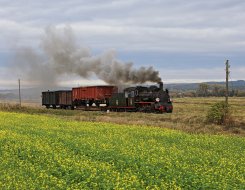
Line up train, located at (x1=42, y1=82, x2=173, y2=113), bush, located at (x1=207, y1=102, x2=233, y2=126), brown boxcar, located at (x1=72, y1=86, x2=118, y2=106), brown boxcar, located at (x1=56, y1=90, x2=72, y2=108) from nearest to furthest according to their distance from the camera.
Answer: bush, located at (x1=207, y1=102, x2=233, y2=126) → train, located at (x1=42, y1=82, x2=173, y2=113) → brown boxcar, located at (x1=72, y1=86, x2=118, y2=106) → brown boxcar, located at (x1=56, y1=90, x2=72, y2=108)

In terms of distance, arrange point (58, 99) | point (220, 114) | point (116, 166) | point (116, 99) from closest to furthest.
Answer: point (116, 166), point (220, 114), point (116, 99), point (58, 99)

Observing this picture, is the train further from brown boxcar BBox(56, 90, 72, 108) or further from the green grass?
the green grass

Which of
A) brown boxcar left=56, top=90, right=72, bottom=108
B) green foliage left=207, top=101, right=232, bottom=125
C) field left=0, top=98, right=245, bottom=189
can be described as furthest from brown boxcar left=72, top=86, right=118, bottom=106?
field left=0, top=98, right=245, bottom=189

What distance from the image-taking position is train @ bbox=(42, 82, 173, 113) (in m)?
49.5

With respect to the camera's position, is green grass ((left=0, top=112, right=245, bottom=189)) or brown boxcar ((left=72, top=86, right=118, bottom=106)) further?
brown boxcar ((left=72, top=86, right=118, bottom=106))

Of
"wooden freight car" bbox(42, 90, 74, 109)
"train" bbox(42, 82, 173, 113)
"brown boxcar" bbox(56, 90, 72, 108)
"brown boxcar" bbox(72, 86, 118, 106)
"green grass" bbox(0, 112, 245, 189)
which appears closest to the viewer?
"green grass" bbox(0, 112, 245, 189)

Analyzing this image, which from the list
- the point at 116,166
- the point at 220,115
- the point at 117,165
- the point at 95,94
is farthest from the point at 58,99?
the point at 116,166

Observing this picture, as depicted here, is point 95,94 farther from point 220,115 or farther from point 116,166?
point 116,166

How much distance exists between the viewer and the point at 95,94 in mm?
59625

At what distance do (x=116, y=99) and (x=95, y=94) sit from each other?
555cm

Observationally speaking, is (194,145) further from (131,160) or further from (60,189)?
(60,189)

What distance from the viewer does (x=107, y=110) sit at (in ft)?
185

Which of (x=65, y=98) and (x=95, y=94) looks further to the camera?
(x=65, y=98)

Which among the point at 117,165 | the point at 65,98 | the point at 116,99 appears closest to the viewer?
the point at 117,165
